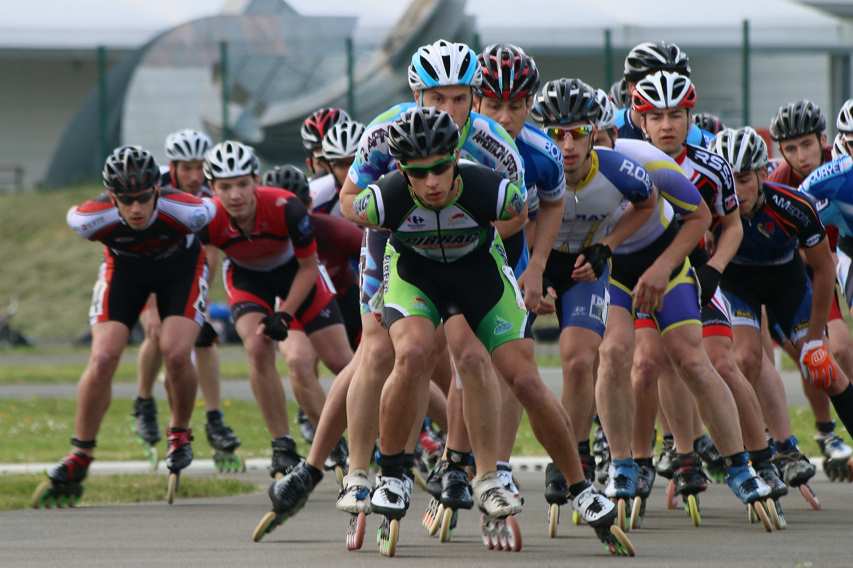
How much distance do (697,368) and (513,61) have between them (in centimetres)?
194

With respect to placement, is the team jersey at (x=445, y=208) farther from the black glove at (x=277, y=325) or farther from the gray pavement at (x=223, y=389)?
the gray pavement at (x=223, y=389)

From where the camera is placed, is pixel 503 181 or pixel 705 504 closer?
pixel 503 181

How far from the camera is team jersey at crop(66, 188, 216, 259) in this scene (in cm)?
1166

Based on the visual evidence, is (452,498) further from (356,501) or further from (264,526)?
(264,526)

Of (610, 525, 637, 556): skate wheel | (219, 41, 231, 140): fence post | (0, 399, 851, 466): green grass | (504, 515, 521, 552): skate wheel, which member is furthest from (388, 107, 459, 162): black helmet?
(219, 41, 231, 140): fence post

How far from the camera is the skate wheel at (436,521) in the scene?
361 inches

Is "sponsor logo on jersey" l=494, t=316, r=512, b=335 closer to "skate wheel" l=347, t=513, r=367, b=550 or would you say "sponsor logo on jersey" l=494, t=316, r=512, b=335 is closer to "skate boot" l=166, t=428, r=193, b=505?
"skate wheel" l=347, t=513, r=367, b=550

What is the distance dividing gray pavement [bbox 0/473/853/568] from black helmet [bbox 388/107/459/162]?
1.88 meters

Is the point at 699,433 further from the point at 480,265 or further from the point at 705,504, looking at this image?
the point at 480,265

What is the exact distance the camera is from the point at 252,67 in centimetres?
3738

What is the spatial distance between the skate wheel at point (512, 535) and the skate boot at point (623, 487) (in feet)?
3.35

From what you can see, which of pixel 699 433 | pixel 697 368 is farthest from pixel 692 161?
pixel 699 433

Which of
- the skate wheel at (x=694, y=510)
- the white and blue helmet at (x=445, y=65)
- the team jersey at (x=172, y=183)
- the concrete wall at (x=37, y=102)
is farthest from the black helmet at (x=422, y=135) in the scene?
the concrete wall at (x=37, y=102)

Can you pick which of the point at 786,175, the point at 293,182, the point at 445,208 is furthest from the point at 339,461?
the point at 445,208
